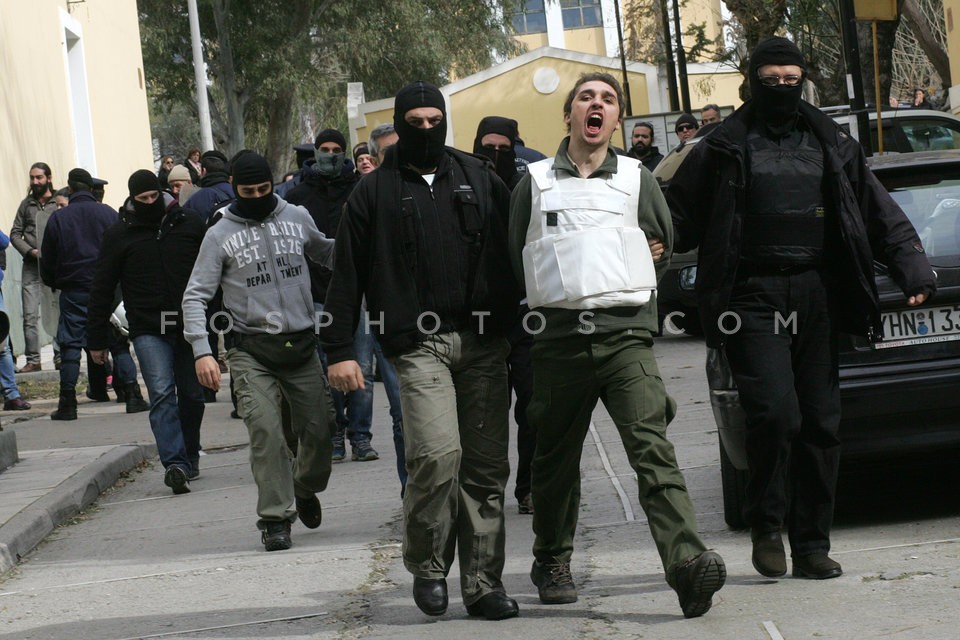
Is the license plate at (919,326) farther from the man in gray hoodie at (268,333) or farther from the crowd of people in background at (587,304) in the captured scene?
the man in gray hoodie at (268,333)

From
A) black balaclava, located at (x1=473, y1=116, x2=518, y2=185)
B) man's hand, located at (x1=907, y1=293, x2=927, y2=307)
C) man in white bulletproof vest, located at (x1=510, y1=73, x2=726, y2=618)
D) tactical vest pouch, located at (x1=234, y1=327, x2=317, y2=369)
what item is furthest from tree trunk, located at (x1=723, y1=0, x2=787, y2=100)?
man in white bulletproof vest, located at (x1=510, y1=73, x2=726, y2=618)

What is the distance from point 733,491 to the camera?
266 inches

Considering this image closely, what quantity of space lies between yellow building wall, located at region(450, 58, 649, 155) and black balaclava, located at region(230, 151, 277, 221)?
120 feet

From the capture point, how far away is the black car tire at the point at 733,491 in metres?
6.67

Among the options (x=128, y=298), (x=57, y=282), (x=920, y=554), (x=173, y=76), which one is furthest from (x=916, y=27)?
(x=173, y=76)

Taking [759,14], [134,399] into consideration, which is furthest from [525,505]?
[759,14]

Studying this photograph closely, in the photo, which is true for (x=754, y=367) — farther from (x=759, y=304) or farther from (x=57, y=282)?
(x=57, y=282)

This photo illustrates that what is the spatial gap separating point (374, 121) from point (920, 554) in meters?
37.8

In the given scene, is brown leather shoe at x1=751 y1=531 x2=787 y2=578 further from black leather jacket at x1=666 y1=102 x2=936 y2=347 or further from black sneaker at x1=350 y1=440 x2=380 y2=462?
black sneaker at x1=350 y1=440 x2=380 y2=462

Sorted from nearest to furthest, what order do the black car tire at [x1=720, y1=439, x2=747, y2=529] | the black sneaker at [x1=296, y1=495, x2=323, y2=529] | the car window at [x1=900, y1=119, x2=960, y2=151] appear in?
the black car tire at [x1=720, y1=439, x2=747, y2=529]
the black sneaker at [x1=296, y1=495, x2=323, y2=529]
the car window at [x1=900, y1=119, x2=960, y2=151]

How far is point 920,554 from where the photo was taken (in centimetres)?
607

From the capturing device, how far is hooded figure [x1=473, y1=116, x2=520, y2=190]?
7555 mm

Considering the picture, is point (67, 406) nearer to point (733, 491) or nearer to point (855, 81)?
point (855, 81)

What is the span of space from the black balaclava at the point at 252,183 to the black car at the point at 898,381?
8.12 feet
